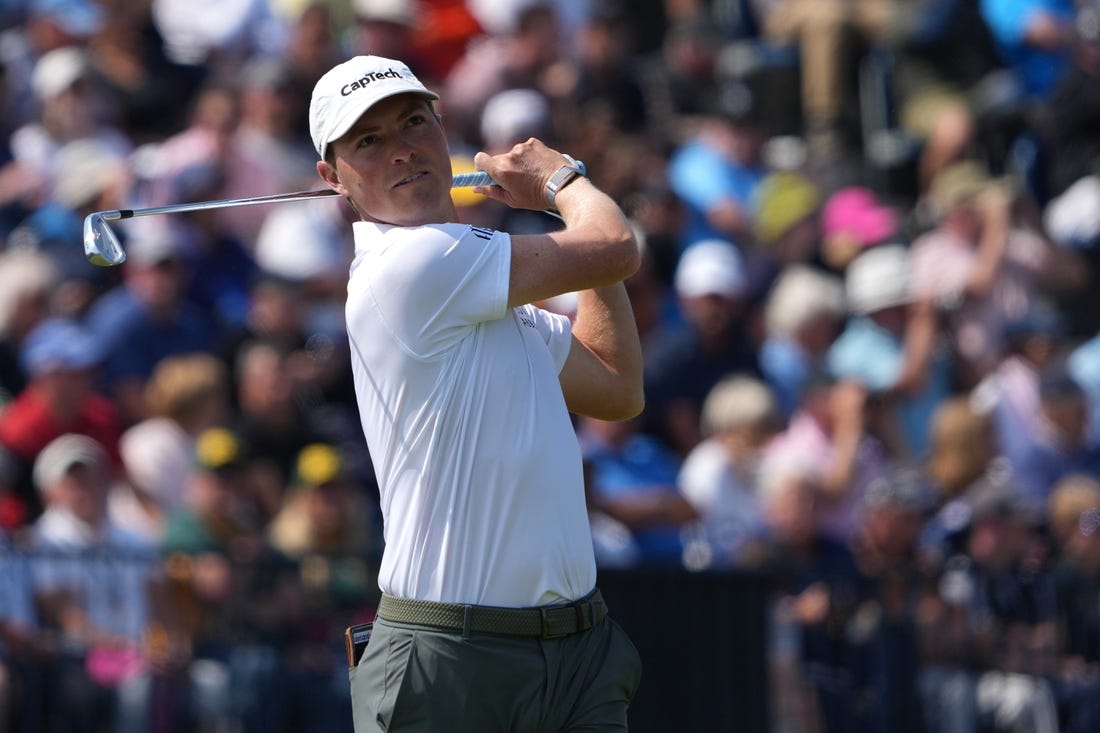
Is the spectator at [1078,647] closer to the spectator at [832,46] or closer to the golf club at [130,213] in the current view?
the golf club at [130,213]

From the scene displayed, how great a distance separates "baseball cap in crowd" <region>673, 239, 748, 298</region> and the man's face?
220 inches

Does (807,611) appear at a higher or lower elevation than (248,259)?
lower

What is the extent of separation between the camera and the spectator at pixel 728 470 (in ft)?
27.6

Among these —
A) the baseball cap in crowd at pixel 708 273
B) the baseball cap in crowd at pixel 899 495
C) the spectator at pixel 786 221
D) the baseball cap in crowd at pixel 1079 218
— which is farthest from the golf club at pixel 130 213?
the baseball cap in crowd at pixel 1079 218

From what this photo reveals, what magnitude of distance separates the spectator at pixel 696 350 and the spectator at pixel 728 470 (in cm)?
10

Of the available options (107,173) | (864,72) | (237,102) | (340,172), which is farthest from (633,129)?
(340,172)

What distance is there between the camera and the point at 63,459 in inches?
298

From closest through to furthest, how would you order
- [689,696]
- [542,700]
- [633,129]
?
[542,700] → [689,696] → [633,129]

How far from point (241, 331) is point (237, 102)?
1.96m

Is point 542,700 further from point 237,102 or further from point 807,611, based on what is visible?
point 237,102

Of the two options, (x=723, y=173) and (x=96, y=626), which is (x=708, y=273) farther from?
(x=96, y=626)

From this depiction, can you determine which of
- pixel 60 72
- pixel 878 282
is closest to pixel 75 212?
pixel 60 72

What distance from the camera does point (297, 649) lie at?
7.39 meters

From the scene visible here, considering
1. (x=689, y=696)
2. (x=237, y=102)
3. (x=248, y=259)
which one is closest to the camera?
(x=689, y=696)
